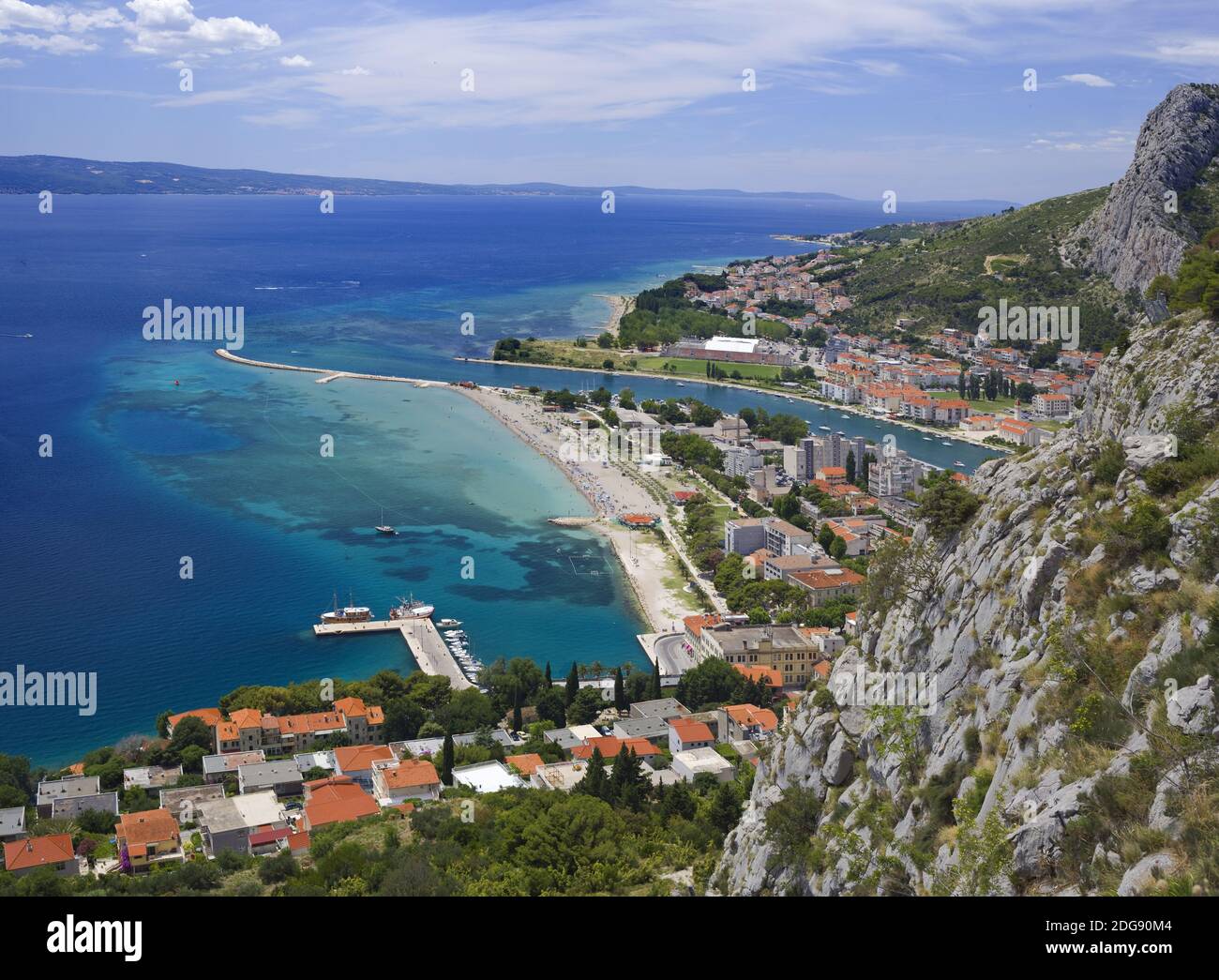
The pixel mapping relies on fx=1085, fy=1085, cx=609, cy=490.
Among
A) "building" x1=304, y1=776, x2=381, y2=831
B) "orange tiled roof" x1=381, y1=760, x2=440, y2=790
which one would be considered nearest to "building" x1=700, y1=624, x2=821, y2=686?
"orange tiled roof" x1=381, y1=760, x2=440, y2=790

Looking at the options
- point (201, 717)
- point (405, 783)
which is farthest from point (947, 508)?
point (201, 717)

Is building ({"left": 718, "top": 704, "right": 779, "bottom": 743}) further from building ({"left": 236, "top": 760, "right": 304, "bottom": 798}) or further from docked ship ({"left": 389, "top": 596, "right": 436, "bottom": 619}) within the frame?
docked ship ({"left": 389, "top": 596, "right": 436, "bottom": 619})

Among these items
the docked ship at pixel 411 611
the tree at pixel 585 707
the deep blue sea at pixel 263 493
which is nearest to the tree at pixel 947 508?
the tree at pixel 585 707

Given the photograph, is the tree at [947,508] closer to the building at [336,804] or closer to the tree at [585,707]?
the building at [336,804]

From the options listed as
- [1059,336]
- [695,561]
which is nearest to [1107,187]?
[1059,336]

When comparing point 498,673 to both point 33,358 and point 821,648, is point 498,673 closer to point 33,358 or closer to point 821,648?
point 821,648

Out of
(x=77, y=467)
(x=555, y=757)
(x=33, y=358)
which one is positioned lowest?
(x=555, y=757)
